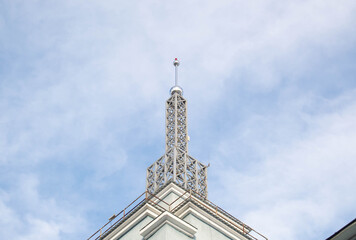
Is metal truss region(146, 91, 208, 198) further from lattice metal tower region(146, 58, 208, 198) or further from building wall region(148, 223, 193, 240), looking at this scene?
building wall region(148, 223, 193, 240)

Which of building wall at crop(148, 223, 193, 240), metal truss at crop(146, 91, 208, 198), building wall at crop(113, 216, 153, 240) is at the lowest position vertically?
building wall at crop(148, 223, 193, 240)

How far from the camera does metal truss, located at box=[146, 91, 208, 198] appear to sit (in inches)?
2121

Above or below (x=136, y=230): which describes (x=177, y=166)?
above

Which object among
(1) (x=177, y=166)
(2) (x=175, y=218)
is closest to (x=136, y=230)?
(2) (x=175, y=218)

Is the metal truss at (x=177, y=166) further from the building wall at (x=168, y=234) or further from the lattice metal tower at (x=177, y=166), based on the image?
the building wall at (x=168, y=234)

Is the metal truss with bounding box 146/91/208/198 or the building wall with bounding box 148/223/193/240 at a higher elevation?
the metal truss with bounding box 146/91/208/198

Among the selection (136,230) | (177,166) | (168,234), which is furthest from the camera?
(177,166)

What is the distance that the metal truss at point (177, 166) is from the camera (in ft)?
177

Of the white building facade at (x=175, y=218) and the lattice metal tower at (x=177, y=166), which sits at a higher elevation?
the lattice metal tower at (x=177, y=166)

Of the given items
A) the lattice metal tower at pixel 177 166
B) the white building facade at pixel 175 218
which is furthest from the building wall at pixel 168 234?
the lattice metal tower at pixel 177 166

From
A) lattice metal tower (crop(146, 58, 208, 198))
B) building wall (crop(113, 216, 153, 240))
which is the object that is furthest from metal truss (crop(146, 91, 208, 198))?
building wall (crop(113, 216, 153, 240))

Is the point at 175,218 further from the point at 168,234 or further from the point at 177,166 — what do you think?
the point at 177,166

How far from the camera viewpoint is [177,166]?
179 ft

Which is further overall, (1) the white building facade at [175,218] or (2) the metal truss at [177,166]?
(2) the metal truss at [177,166]
